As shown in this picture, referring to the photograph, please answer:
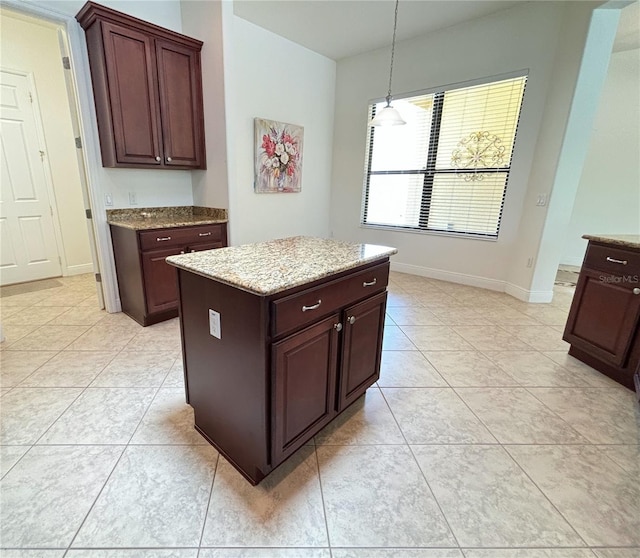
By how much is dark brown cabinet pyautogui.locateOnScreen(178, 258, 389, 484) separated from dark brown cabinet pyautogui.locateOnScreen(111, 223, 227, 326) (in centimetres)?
131

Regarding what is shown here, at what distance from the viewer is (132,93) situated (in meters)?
2.62

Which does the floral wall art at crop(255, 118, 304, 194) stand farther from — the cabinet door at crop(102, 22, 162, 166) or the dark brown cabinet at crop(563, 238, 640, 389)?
the dark brown cabinet at crop(563, 238, 640, 389)

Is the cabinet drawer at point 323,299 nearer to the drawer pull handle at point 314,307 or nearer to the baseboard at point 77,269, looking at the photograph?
the drawer pull handle at point 314,307

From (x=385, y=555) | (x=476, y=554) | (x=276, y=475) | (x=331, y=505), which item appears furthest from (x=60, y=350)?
(x=476, y=554)

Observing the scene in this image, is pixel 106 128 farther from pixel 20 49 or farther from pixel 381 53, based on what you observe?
pixel 381 53

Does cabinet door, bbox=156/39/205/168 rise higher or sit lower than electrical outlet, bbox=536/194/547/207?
higher

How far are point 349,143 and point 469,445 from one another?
4.30 meters

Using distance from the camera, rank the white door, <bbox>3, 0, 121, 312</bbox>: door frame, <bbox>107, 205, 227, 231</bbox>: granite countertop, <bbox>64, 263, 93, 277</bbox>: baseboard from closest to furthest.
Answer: <bbox>3, 0, 121, 312</bbox>: door frame
<bbox>107, 205, 227, 231</bbox>: granite countertop
the white door
<bbox>64, 263, 93, 277</bbox>: baseboard

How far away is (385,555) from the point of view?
3.60 ft

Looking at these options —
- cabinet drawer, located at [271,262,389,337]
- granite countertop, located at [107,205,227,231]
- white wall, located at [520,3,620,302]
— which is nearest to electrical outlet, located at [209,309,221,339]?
cabinet drawer, located at [271,262,389,337]

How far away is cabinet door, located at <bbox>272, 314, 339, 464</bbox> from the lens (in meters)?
1.22

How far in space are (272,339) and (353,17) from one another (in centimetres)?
381

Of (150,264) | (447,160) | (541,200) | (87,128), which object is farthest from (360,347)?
(447,160)

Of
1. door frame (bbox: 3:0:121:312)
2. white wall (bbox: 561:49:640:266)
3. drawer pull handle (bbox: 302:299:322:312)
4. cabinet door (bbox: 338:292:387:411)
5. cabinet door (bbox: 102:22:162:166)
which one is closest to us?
drawer pull handle (bbox: 302:299:322:312)
